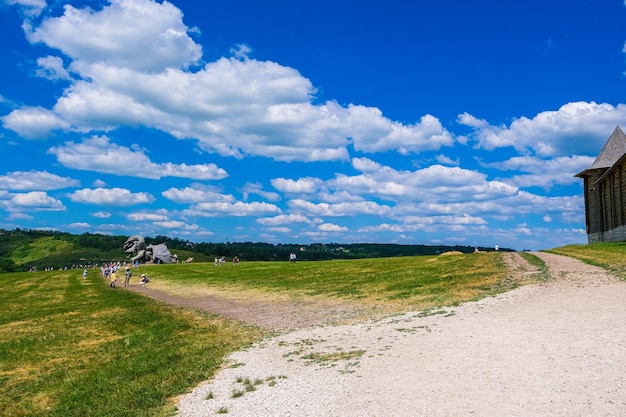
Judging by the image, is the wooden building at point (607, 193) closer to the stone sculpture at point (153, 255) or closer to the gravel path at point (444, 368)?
the gravel path at point (444, 368)

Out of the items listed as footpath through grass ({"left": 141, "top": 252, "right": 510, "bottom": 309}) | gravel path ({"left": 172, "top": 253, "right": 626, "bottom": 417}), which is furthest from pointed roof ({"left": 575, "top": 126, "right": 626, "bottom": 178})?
gravel path ({"left": 172, "top": 253, "right": 626, "bottom": 417})

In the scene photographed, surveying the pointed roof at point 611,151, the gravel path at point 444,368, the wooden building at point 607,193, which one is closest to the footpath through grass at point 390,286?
the gravel path at point 444,368

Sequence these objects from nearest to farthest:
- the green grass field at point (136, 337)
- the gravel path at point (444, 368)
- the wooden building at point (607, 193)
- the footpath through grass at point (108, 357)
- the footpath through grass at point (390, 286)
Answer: the gravel path at point (444, 368), the footpath through grass at point (108, 357), the green grass field at point (136, 337), the footpath through grass at point (390, 286), the wooden building at point (607, 193)

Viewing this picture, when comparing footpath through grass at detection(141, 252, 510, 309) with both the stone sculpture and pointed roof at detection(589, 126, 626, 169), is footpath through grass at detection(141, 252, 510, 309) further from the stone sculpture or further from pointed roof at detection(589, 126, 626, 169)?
the stone sculpture

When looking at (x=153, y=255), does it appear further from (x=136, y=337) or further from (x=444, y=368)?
(x=444, y=368)

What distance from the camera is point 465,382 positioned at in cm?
1083

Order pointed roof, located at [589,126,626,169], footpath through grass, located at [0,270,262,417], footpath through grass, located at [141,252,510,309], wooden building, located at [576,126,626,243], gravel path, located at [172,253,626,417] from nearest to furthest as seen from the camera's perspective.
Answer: gravel path, located at [172,253,626,417] → footpath through grass, located at [0,270,262,417] → footpath through grass, located at [141,252,510,309] → wooden building, located at [576,126,626,243] → pointed roof, located at [589,126,626,169]

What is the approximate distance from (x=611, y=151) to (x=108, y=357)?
210 ft

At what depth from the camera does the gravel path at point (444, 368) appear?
9.70m

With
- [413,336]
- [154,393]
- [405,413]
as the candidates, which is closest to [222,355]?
[154,393]

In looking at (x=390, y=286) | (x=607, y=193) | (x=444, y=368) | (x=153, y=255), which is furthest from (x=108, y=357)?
(x=153, y=255)

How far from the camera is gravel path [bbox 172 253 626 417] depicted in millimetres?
9703

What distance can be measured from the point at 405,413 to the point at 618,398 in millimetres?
4041

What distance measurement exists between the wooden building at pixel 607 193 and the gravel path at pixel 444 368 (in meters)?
40.2
